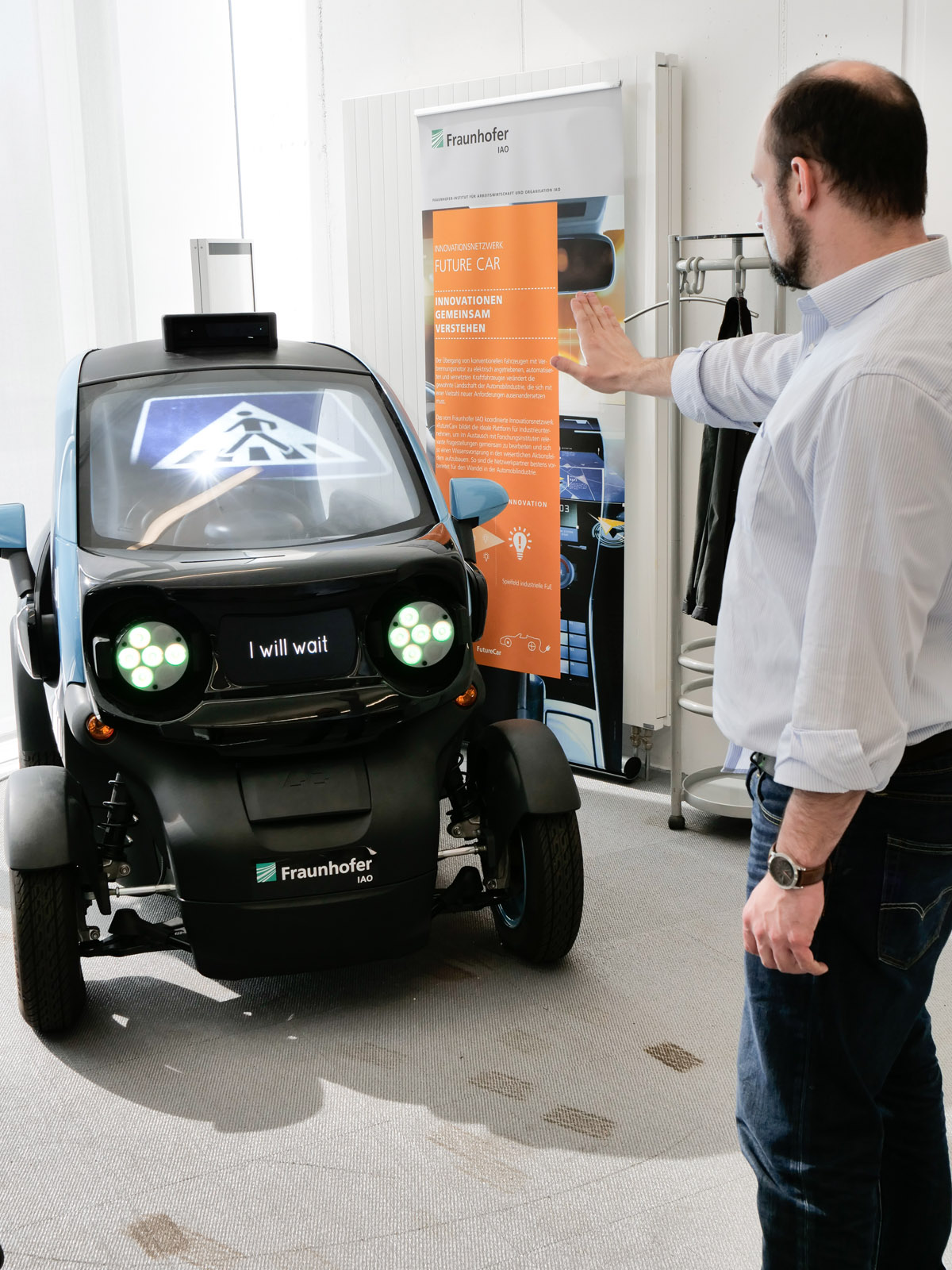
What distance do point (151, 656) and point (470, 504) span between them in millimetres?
1051

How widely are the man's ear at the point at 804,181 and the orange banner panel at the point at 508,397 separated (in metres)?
2.88

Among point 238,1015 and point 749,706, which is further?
point 238,1015

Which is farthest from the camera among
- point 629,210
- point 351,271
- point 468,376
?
point 351,271

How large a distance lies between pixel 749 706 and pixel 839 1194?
0.58m

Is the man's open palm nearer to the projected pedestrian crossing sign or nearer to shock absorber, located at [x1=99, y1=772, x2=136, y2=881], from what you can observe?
the projected pedestrian crossing sign

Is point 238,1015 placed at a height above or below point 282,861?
below

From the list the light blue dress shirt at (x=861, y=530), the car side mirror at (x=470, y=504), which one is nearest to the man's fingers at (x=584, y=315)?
the light blue dress shirt at (x=861, y=530)

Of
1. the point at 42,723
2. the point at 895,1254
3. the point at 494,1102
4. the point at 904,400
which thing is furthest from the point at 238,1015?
the point at 904,400

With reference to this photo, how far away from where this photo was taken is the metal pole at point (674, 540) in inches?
150

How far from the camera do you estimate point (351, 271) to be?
4.98 m

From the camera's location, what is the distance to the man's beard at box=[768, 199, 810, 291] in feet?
4.67

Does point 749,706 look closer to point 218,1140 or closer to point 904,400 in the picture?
point 904,400

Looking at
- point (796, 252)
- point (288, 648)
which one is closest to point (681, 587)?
point (288, 648)

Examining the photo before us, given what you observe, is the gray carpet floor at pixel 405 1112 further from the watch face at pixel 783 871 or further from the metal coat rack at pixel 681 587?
the watch face at pixel 783 871
